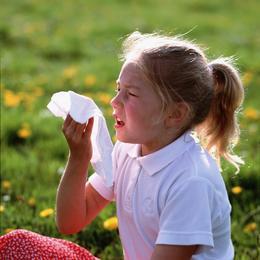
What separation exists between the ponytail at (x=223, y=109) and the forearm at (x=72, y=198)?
415 mm

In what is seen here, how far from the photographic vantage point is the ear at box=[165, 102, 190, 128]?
2100 millimetres

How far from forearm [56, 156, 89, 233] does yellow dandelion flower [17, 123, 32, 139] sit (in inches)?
77.0

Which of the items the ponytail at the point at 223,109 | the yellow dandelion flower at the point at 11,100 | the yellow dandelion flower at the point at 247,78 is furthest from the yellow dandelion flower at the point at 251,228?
the yellow dandelion flower at the point at 247,78

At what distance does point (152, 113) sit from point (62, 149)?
212 cm

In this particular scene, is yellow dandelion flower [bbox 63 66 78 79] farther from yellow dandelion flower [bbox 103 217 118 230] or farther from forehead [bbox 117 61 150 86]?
forehead [bbox 117 61 150 86]

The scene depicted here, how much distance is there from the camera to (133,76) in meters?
2.10

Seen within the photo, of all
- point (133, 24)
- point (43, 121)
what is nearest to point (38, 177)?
point (43, 121)

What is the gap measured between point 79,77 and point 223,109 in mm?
3872

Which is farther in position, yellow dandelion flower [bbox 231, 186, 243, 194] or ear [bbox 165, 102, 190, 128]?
yellow dandelion flower [bbox 231, 186, 243, 194]

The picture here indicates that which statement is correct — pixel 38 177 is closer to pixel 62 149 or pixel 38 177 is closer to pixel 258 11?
pixel 62 149

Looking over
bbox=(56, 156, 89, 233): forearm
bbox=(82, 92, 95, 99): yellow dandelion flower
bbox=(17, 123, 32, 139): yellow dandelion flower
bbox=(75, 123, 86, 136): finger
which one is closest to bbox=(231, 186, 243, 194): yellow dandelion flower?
bbox=(56, 156, 89, 233): forearm

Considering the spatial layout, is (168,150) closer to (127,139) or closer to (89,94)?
(127,139)

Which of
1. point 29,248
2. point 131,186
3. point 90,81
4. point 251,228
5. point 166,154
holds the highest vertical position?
point 166,154

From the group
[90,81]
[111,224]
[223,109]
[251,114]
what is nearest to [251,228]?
[111,224]
